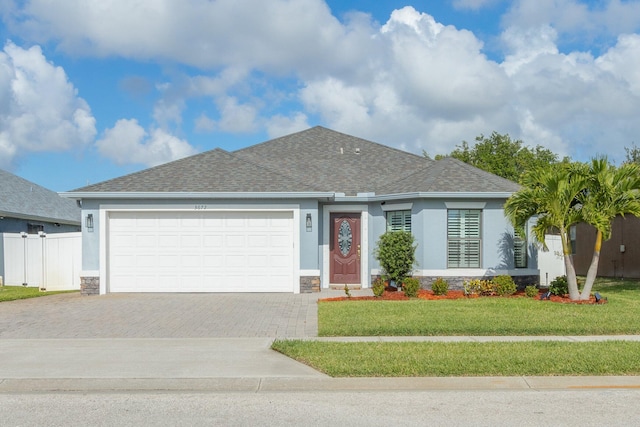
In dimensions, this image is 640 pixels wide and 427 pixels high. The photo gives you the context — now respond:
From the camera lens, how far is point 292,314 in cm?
1367

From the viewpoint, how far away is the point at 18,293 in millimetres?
18531

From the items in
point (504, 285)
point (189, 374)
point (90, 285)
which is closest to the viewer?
point (189, 374)

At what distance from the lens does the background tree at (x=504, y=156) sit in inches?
1606

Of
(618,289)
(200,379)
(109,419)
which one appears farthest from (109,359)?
(618,289)

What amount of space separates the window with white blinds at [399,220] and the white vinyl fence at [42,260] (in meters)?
9.09

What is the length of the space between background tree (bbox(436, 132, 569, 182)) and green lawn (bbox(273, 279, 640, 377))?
25.1 m

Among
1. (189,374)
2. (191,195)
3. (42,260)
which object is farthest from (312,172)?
(189,374)

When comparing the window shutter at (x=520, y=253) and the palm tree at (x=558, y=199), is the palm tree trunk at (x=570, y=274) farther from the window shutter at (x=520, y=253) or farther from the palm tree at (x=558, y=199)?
the window shutter at (x=520, y=253)

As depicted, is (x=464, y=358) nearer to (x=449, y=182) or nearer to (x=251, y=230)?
(x=449, y=182)

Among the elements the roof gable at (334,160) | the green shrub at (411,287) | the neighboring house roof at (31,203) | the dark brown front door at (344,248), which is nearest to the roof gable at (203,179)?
the roof gable at (334,160)

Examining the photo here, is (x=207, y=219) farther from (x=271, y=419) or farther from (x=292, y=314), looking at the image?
(x=271, y=419)

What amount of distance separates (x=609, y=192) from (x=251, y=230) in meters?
9.28

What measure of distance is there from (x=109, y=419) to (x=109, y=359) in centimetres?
Answer: 274

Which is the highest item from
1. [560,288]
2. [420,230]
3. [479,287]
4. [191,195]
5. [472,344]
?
[191,195]
